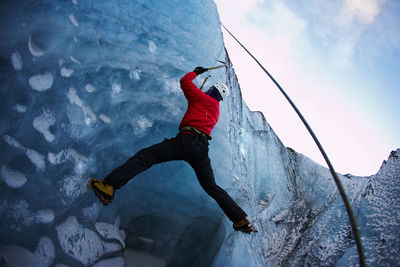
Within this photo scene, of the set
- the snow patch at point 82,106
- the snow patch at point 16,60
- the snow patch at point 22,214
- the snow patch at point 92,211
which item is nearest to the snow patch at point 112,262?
the snow patch at point 92,211

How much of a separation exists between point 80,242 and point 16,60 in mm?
1245

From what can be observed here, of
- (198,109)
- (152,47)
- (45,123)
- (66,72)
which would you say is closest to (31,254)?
(45,123)

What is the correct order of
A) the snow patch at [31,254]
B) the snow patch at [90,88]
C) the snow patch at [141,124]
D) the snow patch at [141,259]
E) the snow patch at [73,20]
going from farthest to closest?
the snow patch at [141,259] < the snow patch at [141,124] < the snow patch at [90,88] < the snow patch at [73,20] < the snow patch at [31,254]

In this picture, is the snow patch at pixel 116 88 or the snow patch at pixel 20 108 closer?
the snow patch at pixel 20 108

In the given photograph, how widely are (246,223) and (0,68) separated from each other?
1.79m

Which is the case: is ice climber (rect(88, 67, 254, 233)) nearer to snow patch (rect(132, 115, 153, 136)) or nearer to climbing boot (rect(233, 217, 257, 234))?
climbing boot (rect(233, 217, 257, 234))

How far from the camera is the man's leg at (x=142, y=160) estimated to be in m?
1.57

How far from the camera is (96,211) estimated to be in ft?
6.41

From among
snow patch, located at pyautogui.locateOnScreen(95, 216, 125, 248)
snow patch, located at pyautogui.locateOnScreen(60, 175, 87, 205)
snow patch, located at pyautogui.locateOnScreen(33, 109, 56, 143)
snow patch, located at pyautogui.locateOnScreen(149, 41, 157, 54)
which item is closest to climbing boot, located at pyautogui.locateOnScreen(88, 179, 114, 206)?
snow patch, located at pyautogui.locateOnScreen(60, 175, 87, 205)

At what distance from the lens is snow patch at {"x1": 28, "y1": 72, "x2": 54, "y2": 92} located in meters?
1.60

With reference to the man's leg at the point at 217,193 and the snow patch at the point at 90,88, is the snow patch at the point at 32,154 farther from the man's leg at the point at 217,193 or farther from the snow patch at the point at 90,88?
the man's leg at the point at 217,193

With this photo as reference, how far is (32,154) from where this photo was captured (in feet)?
5.21

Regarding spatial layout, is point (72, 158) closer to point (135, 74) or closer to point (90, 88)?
point (90, 88)

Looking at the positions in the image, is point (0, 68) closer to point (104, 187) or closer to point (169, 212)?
point (104, 187)
